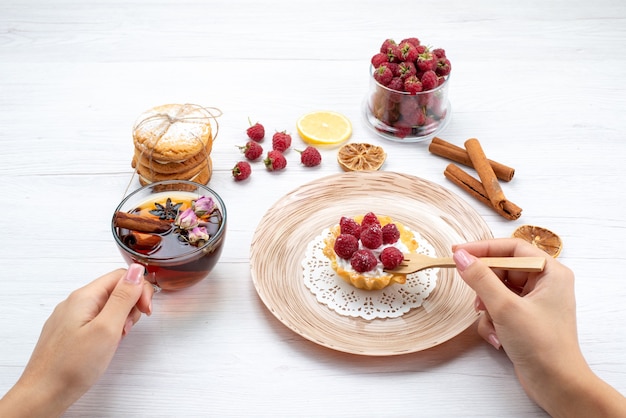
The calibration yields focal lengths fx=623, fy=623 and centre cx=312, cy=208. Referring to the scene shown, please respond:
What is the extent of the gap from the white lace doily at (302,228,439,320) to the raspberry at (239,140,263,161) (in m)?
0.53

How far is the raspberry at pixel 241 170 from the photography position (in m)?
2.02

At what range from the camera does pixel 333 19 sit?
2859 millimetres

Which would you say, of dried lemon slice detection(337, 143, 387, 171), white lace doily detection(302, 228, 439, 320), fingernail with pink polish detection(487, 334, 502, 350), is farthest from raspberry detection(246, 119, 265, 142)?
fingernail with pink polish detection(487, 334, 502, 350)

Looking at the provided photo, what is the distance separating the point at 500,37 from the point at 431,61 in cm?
85

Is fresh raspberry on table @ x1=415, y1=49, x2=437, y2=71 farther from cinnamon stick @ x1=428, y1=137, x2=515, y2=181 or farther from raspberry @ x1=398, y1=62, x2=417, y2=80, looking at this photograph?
cinnamon stick @ x1=428, y1=137, x2=515, y2=181

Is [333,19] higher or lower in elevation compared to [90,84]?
higher

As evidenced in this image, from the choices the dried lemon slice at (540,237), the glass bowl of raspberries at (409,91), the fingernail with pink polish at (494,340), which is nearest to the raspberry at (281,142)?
the glass bowl of raspberries at (409,91)

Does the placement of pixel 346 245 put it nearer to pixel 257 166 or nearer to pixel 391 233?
pixel 391 233

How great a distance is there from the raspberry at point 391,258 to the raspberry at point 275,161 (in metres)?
0.61

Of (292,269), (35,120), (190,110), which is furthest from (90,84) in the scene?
(292,269)

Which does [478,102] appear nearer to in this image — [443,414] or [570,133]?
[570,133]

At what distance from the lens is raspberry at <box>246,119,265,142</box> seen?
2172 mm

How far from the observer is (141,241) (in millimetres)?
1541

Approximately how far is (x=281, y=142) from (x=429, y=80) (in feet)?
1.75
